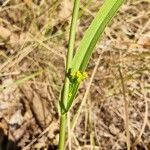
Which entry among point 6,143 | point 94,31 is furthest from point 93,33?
point 6,143

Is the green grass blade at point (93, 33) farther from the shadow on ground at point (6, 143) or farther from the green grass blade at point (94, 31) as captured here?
the shadow on ground at point (6, 143)

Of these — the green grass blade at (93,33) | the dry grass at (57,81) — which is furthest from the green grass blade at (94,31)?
the dry grass at (57,81)

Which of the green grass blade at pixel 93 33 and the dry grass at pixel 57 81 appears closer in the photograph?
the green grass blade at pixel 93 33

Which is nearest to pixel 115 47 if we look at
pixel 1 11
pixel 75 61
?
pixel 1 11

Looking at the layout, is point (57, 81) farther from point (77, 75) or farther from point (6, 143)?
point (77, 75)

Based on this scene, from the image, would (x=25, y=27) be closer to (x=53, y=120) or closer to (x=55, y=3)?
(x=55, y=3)

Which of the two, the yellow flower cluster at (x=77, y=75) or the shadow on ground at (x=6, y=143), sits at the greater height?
the yellow flower cluster at (x=77, y=75)
